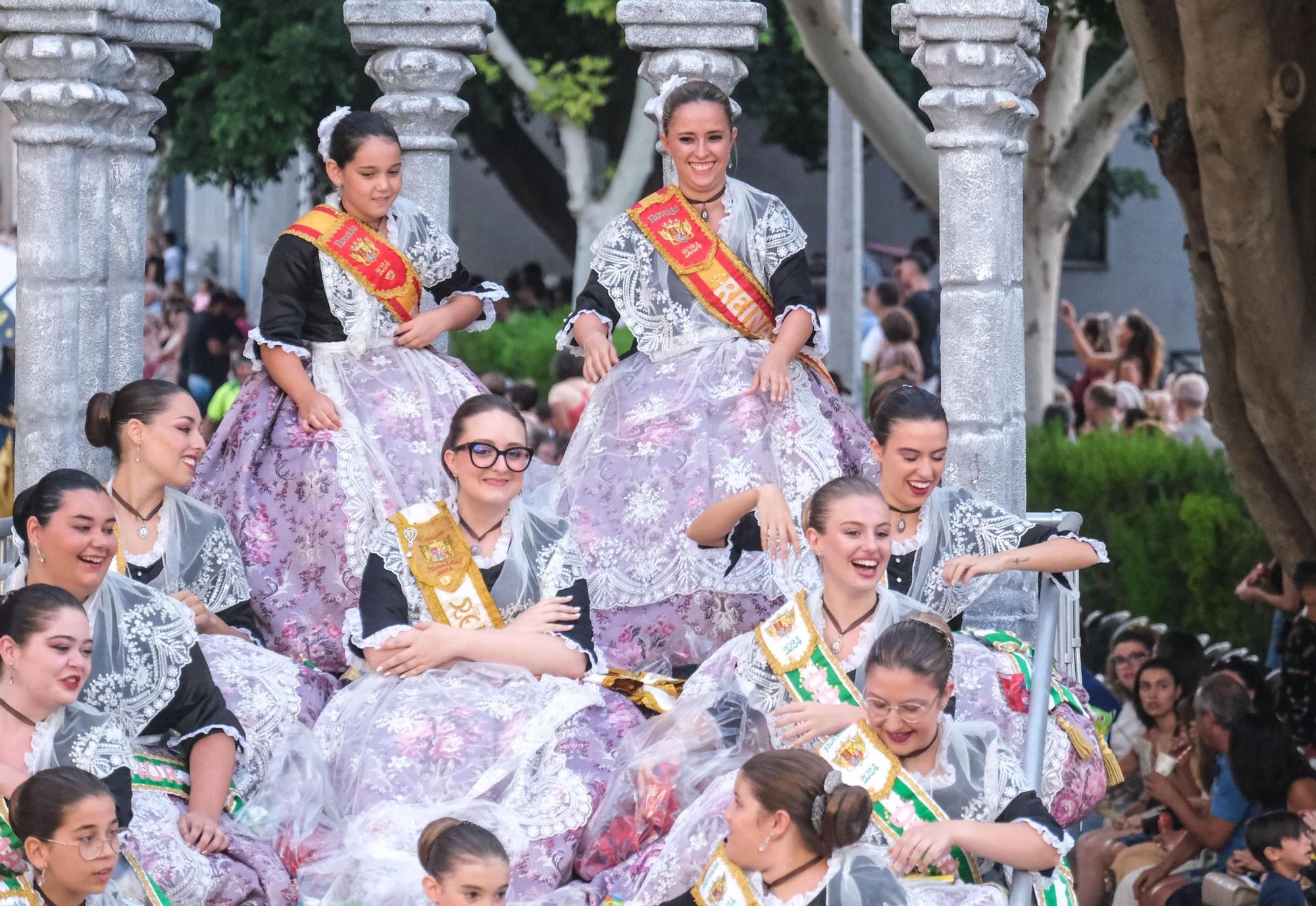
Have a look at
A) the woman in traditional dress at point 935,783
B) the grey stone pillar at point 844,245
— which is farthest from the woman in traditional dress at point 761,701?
the grey stone pillar at point 844,245

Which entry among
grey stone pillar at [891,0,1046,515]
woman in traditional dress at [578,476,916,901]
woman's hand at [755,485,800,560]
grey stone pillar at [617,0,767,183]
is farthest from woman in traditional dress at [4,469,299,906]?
grey stone pillar at [617,0,767,183]

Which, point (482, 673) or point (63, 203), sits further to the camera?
point (63, 203)

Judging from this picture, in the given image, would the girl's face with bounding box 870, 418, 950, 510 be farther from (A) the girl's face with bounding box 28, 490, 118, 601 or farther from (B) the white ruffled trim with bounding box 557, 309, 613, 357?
(A) the girl's face with bounding box 28, 490, 118, 601

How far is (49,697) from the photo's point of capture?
542 centimetres

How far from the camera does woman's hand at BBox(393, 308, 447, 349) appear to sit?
7.60m

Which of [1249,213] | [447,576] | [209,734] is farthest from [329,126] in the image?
[1249,213]

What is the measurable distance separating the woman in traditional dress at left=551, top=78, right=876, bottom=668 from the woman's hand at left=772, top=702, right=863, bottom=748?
4.94ft

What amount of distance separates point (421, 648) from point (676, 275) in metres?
1.98

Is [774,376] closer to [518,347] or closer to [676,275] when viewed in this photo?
[676,275]

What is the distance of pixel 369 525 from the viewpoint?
7293 millimetres

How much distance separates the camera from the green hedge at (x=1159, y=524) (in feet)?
37.1

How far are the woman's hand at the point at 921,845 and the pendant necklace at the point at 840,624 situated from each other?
78 cm

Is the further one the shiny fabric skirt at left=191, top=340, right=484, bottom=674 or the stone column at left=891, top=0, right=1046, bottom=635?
the stone column at left=891, top=0, right=1046, bottom=635

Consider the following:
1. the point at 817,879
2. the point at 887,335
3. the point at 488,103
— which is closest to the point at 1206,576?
the point at 887,335
